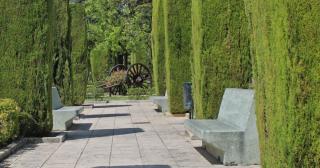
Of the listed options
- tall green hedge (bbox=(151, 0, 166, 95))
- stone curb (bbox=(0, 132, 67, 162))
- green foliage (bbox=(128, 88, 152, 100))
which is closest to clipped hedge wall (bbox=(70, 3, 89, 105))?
tall green hedge (bbox=(151, 0, 166, 95))

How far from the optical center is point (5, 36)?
39.9ft

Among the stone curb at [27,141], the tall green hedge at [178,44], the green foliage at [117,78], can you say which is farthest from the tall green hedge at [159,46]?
the green foliage at [117,78]

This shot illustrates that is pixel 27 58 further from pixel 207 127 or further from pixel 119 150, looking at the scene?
pixel 207 127

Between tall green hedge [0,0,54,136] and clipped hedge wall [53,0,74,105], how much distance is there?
7.29 metres

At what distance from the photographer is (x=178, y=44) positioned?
1748 cm

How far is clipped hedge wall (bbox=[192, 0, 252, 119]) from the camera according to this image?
36.8 ft

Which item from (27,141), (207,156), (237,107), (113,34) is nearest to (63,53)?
(27,141)

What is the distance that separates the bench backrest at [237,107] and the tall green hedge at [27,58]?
3902 millimetres

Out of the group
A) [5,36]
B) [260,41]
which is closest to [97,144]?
[5,36]

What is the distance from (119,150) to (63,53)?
997cm

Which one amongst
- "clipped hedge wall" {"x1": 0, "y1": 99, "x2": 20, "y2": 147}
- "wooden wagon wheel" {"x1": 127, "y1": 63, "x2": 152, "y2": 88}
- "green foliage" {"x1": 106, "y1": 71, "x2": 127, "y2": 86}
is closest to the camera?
"clipped hedge wall" {"x1": 0, "y1": 99, "x2": 20, "y2": 147}

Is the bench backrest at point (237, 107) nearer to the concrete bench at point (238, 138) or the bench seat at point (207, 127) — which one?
the concrete bench at point (238, 138)

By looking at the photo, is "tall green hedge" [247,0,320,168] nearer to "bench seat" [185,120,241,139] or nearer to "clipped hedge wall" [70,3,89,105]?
→ "bench seat" [185,120,241,139]

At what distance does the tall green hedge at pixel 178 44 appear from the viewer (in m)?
17.5
